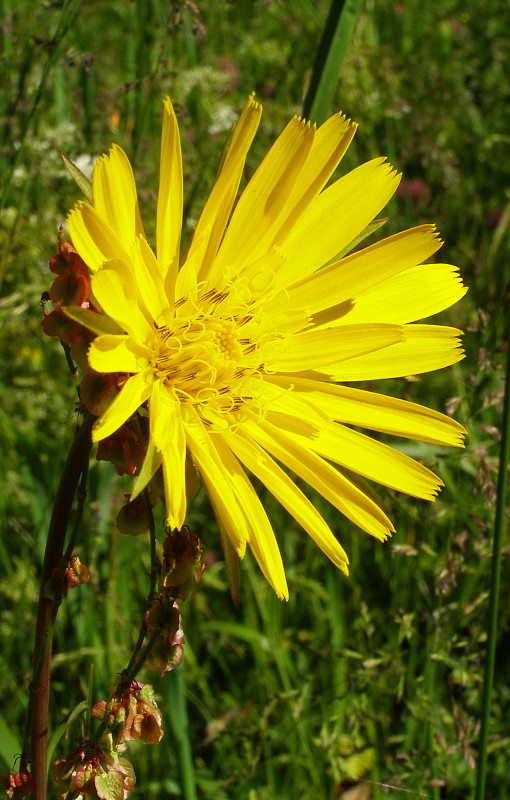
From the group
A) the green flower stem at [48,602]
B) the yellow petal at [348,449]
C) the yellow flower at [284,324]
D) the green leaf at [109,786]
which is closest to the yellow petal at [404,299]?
the yellow flower at [284,324]

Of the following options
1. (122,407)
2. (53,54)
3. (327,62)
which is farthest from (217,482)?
(53,54)

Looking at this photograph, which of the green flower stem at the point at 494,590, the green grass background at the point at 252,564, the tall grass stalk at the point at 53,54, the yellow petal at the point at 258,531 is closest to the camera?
the yellow petal at the point at 258,531

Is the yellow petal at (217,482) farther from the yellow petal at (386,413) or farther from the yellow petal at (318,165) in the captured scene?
the yellow petal at (318,165)

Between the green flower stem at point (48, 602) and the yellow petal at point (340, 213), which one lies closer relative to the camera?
the green flower stem at point (48, 602)

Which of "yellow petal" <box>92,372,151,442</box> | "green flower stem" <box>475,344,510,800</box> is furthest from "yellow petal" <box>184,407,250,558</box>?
"green flower stem" <box>475,344,510,800</box>

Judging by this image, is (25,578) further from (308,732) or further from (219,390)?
(219,390)
